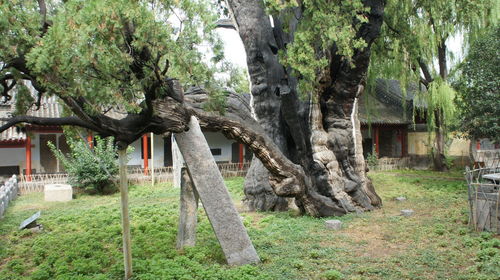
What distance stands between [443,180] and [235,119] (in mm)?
12816

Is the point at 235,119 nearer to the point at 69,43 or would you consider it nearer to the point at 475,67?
the point at 69,43

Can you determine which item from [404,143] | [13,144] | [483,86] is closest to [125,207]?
[483,86]

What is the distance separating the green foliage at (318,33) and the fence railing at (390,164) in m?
14.7

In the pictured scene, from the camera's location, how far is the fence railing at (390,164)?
75.5 feet

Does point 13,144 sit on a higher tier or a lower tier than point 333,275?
higher

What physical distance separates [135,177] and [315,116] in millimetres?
10113

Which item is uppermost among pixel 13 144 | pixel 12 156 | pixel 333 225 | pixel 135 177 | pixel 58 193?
pixel 13 144

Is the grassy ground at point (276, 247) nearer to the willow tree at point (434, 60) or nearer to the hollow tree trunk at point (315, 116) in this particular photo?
the hollow tree trunk at point (315, 116)

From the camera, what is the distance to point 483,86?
14477 millimetres

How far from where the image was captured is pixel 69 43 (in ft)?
14.9

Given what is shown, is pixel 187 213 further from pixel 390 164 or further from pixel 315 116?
pixel 390 164

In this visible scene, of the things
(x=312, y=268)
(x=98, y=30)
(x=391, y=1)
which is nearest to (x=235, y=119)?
(x=312, y=268)

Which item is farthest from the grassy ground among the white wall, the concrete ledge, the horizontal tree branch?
the white wall

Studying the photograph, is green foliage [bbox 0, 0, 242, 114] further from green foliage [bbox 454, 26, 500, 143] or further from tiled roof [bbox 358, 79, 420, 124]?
tiled roof [bbox 358, 79, 420, 124]
